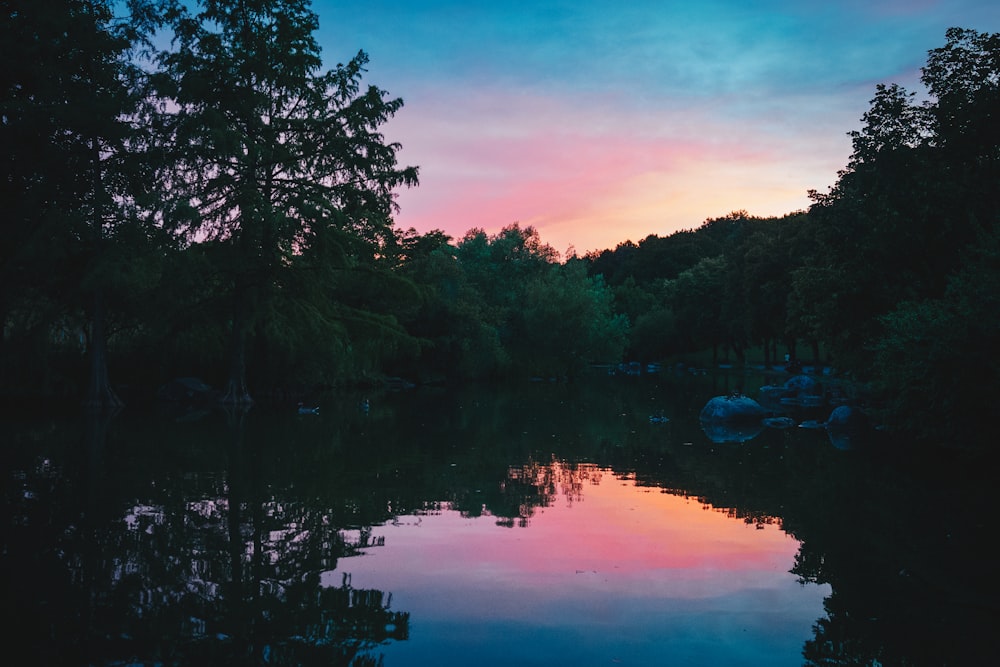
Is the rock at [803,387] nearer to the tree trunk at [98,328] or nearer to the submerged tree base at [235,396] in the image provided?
the submerged tree base at [235,396]

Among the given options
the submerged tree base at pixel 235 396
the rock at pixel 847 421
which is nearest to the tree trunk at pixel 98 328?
the submerged tree base at pixel 235 396

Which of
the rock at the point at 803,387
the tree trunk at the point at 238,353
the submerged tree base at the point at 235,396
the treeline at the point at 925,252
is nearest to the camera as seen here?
the treeline at the point at 925,252

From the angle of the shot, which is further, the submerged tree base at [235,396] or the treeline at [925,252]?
the submerged tree base at [235,396]

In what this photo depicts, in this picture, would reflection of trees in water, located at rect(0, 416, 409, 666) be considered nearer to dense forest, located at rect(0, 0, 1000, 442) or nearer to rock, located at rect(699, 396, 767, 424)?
dense forest, located at rect(0, 0, 1000, 442)

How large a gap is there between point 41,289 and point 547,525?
27.8m

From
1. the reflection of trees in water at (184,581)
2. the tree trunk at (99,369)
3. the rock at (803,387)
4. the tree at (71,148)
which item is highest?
the tree at (71,148)

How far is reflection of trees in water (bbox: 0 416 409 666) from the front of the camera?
20.0ft

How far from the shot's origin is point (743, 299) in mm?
73438

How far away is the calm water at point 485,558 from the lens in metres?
6.33

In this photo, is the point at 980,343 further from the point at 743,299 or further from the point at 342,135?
the point at 743,299

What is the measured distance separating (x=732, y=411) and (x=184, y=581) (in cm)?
2189

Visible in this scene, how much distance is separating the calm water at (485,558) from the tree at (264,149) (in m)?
14.7

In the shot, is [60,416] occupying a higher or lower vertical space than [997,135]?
lower

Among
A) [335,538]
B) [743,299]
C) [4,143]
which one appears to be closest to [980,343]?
[335,538]
